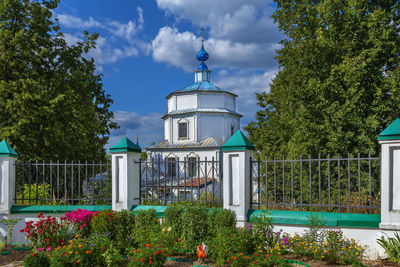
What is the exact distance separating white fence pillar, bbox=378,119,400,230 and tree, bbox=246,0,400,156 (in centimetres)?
636

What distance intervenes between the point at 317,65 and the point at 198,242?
1008 centimetres

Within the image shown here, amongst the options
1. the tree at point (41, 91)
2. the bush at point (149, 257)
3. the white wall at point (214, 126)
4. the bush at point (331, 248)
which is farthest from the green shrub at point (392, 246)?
the white wall at point (214, 126)

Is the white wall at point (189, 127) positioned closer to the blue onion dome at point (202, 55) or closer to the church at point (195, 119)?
the church at point (195, 119)

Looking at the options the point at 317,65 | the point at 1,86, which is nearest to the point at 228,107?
the point at 317,65

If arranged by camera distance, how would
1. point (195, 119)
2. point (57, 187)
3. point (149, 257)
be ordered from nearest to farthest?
point (149, 257) → point (57, 187) → point (195, 119)

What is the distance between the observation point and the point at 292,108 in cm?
1788

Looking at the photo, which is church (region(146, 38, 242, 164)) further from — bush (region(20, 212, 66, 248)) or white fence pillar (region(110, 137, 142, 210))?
bush (region(20, 212, 66, 248))

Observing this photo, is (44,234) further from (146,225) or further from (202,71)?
(202,71)

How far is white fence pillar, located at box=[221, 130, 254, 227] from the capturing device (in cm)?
788

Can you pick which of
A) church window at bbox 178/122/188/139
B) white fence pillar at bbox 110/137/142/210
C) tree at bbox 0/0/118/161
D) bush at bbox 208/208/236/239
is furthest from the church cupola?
bush at bbox 208/208/236/239

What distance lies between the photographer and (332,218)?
718 centimetres

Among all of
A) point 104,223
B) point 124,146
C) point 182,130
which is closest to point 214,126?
point 182,130

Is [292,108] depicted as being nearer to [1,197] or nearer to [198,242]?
[198,242]

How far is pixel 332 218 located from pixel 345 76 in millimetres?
7431
